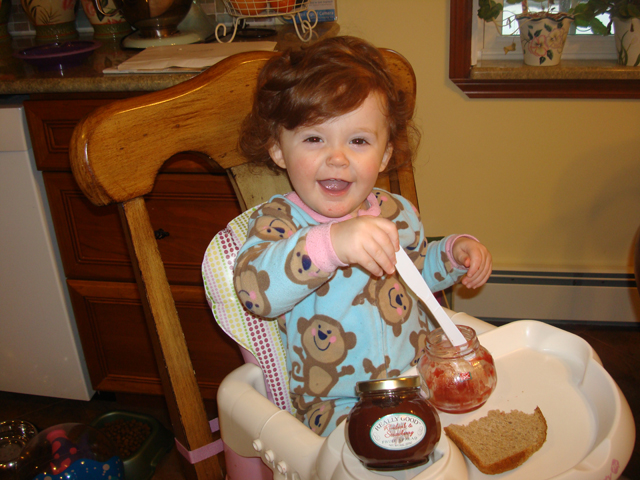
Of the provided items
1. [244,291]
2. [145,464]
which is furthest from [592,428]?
[145,464]

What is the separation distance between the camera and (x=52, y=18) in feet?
5.23

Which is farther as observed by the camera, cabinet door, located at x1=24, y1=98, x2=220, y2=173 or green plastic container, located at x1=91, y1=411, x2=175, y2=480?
green plastic container, located at x1=91, y1=411, x2=175, y2=480

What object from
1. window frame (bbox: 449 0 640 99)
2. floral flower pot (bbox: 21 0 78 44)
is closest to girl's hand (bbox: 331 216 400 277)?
window frame (bbox: 449 0 640 99)

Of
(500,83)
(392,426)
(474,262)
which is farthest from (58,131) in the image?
(500,83)

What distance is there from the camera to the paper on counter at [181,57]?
115 centimetres

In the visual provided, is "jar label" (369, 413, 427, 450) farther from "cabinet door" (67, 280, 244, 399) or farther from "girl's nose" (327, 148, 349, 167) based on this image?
"cabinet door" (67, 280, 244, 399)

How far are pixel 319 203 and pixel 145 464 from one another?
930 mm

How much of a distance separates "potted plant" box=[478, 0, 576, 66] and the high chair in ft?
2.61

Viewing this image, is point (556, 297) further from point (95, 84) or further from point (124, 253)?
point (95, 84)

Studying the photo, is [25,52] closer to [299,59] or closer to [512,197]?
[299,59]

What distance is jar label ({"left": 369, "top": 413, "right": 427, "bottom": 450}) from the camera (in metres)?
0.50

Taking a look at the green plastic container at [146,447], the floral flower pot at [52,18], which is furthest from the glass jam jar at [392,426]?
the floral flower pot at [52,18]

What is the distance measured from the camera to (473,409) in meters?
0.63

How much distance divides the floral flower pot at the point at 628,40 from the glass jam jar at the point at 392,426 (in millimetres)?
1345
